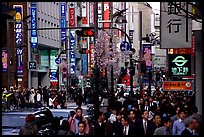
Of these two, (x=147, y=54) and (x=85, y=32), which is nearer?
(x=85, y=32)

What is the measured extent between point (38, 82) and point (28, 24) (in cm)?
1523

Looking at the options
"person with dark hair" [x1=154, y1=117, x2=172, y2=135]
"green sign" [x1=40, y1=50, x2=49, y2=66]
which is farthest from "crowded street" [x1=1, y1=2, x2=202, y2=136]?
"green sign" [x1=40, y1=50, x2=49, y2=66]

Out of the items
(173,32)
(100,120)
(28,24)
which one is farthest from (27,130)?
(28,24)

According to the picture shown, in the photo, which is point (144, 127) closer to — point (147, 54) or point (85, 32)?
point (85, 32)

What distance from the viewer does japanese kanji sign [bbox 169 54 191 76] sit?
2134 centimetres

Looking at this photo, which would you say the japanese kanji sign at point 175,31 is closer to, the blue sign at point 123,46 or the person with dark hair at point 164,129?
the person with dark hair at point 164,129

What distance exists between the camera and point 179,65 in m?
21.9

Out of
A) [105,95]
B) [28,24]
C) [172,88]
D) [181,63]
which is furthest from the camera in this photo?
[28,24]

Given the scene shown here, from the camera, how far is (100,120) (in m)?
15.6

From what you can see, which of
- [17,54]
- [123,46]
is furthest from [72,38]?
[123,46]

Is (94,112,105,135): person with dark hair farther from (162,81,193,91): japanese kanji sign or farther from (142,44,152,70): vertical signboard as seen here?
(142,44,152,70): vertical signboard

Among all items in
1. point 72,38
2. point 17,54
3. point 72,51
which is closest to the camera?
point 17,54

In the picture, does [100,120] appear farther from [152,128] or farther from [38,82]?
[38,82]

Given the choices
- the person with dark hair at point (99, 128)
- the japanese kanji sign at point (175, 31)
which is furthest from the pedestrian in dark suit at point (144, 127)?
the japanese kanji sign at point (175, 31)
